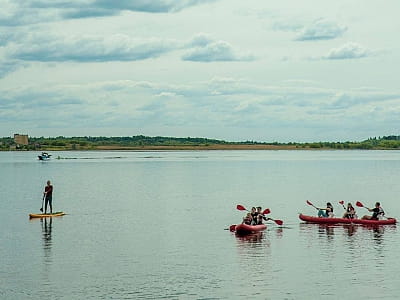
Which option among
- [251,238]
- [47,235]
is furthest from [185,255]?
[47,235]

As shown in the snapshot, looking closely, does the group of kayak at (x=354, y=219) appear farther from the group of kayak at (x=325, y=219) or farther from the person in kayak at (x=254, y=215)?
the person in kayak at (x=254, y=215)

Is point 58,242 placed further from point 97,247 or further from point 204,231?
point 204,231

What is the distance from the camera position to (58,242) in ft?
114

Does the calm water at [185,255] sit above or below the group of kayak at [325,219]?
below

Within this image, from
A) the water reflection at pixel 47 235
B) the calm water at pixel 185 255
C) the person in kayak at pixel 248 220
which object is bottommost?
the calm water at pixel 185 255

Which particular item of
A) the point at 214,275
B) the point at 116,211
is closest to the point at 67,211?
the point at 116,211

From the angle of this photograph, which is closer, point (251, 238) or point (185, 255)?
point (185, 255)

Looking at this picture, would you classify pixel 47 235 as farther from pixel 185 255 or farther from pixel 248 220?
pixel 248 220

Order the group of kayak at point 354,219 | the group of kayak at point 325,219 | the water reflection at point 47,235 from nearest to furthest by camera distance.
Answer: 1. the water reflection at point 47,235
2. the group of kayak at point 325,219
3. the group of kayak at point 354,219

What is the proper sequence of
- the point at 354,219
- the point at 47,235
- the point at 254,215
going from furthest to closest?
the point at 354,219 < the point at 254,215 < the point at 47,235

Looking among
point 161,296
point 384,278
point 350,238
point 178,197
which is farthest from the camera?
point 178,197

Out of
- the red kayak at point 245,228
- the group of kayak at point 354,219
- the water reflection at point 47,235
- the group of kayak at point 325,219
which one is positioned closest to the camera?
the water reflection at point 47,235

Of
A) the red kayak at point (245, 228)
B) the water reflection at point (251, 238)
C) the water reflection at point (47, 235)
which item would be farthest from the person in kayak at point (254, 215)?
the water reflection at point (47, 235)

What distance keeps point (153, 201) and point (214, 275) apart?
32897 mm
